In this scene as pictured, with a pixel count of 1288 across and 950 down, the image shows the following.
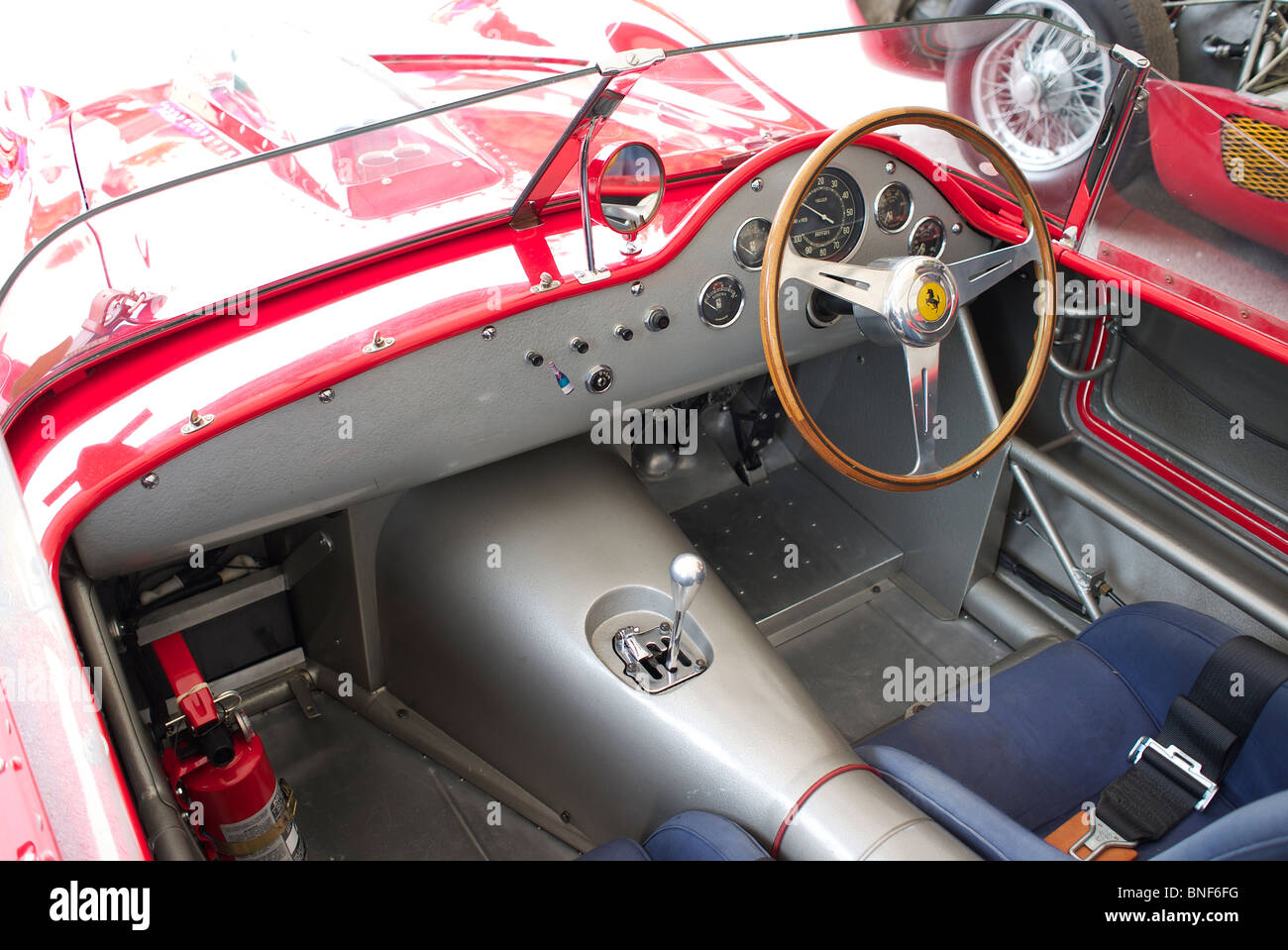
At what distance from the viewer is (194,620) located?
2.04m

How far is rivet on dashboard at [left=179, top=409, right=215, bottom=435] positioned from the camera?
1.46 m

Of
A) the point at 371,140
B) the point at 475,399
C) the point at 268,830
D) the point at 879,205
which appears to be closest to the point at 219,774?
the point at 268,830

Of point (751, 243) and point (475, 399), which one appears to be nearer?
point (475, 399)

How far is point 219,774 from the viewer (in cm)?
165

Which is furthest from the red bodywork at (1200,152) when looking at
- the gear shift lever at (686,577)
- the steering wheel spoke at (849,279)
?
the gear shift lever at (686,577)

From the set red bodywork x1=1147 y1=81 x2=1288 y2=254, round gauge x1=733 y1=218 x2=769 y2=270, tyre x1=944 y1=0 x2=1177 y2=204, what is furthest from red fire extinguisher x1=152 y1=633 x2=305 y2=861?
red bodywork x1=1147 y1=81 x2=1288 y2=254

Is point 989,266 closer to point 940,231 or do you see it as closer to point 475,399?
point 940,231

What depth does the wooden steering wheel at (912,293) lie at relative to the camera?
1.55 meters

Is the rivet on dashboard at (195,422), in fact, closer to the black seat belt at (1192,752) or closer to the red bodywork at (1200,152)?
the black seat belt at (1192,752)

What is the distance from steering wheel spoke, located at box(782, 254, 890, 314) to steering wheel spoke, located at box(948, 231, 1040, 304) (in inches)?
6.2

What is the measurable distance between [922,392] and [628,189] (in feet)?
1.98

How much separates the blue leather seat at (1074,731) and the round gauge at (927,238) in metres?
0.77
